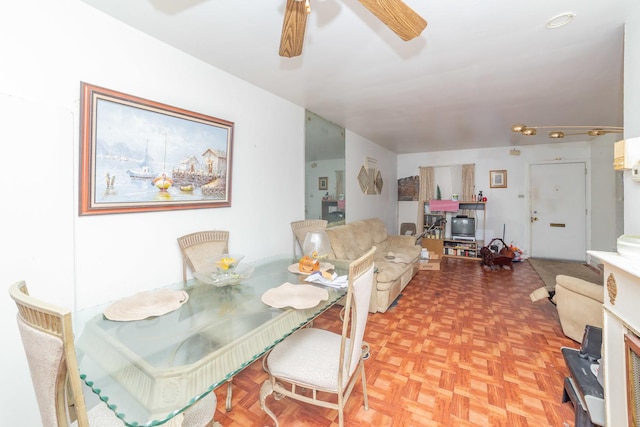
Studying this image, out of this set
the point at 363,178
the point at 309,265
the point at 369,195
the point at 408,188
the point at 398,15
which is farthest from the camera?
the point at 408,188

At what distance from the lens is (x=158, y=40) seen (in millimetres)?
1889

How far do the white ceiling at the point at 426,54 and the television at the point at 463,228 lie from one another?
8.92ft

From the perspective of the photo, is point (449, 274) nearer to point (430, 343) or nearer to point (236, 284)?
point (430, 343)

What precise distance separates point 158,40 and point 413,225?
5851mm

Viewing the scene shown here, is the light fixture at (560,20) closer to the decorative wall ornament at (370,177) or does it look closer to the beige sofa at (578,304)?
the beige sofa at (578,304)

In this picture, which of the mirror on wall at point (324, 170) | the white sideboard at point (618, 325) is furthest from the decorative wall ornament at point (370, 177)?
the white sideboard at point (618, 325)

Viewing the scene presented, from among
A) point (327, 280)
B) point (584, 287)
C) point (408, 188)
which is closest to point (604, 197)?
point (408, 188)

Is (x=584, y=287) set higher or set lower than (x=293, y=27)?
lower

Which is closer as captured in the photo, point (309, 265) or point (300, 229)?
point (309, 265)

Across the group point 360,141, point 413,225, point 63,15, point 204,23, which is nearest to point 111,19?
point 63,15

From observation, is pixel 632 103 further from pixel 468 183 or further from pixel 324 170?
pixel 468 183

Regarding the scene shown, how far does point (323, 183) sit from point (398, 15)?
2660mm

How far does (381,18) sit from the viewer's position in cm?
120

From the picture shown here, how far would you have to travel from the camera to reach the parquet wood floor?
158 cm
